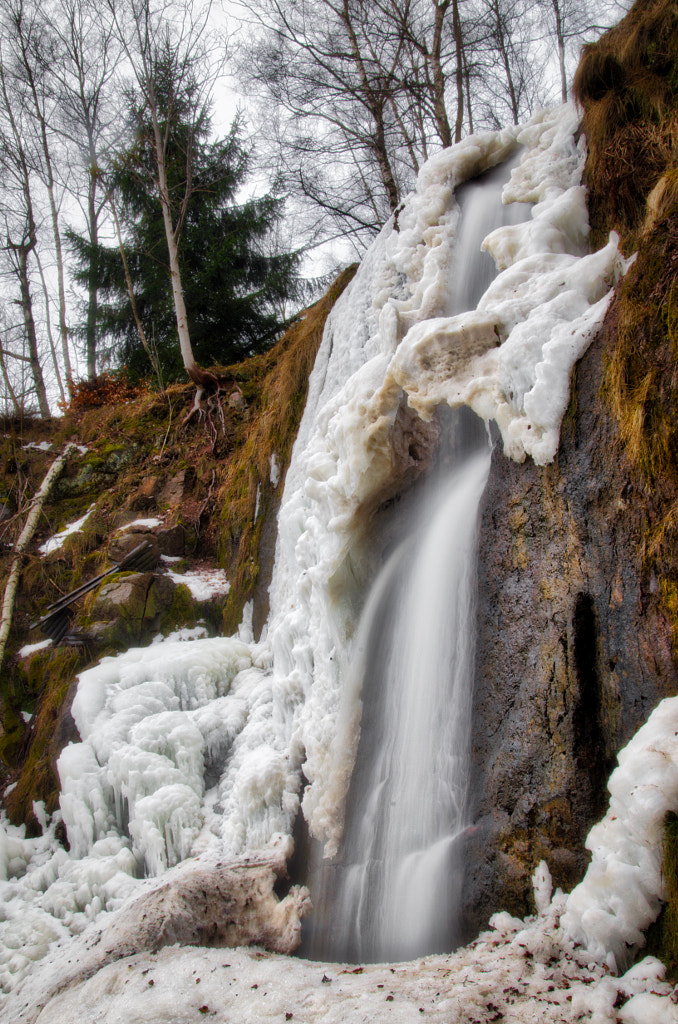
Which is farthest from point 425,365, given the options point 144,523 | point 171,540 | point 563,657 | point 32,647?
point 32,647

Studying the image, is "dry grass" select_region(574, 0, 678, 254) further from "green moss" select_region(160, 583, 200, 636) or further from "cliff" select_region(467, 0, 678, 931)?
"green moss" select_region(160, 583, 200, 636)

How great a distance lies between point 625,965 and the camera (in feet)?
5.51

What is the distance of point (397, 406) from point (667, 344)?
5.67 ft

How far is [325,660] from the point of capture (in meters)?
3.62

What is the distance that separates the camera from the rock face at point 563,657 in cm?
199

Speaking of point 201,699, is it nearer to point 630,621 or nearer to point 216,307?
point 630,621

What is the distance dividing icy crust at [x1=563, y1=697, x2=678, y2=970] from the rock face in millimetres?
224

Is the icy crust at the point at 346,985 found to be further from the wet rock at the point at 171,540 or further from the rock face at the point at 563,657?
the wet rock at the point at 171,540

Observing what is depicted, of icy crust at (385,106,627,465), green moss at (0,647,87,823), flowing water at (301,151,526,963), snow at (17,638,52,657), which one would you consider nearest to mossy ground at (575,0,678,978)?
icy crust at (385,106,627,465)

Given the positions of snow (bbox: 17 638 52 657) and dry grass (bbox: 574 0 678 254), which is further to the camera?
snow (bbox: 17 638 52 657)

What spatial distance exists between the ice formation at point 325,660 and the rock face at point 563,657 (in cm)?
14

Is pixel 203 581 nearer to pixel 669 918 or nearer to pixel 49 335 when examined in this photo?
pixel 669 918

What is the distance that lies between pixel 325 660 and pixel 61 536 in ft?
18.8

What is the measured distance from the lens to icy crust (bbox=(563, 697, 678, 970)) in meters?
1.63
